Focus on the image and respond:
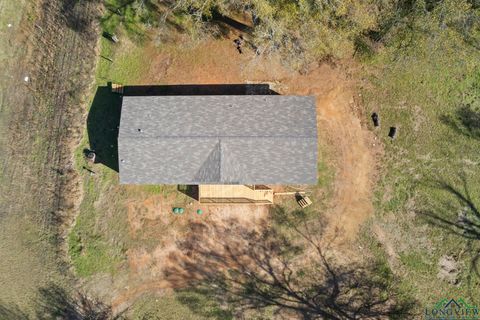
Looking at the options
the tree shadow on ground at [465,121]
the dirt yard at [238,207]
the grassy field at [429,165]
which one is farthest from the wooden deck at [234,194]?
the tree shadow on ground at [465,121]

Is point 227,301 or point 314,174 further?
point 227,301

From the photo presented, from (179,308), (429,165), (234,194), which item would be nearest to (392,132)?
(429,165)

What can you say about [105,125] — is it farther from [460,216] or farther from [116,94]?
[460,216]

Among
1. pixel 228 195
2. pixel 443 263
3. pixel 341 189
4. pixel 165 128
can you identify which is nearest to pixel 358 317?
pixel 443 263

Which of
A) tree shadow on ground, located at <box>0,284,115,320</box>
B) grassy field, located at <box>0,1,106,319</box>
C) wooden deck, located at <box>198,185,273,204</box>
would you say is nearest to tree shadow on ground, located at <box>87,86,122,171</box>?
grassy field, located at <box>0,1,106,319</box>

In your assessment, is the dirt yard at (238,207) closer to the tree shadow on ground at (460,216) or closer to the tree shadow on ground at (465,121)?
the tree shadow on ground at (460,216)

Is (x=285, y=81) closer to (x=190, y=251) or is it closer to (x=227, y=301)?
(x=190, y=251)

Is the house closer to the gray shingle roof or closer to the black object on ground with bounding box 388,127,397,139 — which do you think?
the gray shingle roof
